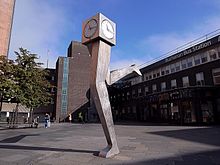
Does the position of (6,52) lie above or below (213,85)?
above

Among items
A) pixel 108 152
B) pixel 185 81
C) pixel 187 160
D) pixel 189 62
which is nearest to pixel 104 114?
pixel 108 152

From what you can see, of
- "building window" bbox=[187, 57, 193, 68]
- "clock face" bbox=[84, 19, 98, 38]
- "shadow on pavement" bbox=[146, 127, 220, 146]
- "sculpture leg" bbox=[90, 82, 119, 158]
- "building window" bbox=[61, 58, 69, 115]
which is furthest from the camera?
"building window" bbox=[61, 58, 69, 115]

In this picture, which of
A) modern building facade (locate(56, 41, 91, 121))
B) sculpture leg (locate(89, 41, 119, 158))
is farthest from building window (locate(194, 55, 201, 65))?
modern building facade (locate(56, 41, 91, 121))

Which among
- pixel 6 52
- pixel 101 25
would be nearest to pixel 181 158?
pixel 101 25

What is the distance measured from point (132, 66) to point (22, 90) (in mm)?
15027

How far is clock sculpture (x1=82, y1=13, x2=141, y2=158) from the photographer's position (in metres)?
6.74

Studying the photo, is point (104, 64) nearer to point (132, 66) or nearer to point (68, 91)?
point (132, 66)

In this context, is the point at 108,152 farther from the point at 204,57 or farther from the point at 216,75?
the point at 204,57

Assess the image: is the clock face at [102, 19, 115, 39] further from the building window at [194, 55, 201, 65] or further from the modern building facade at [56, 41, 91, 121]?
the modern building facade at [56, 41, 91, 121]

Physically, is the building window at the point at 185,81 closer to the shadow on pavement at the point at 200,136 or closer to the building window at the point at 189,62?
the building window at the point at 189,62

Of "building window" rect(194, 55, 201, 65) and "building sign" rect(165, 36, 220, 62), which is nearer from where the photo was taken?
"building sign" rect(165, 36, 220, 62)

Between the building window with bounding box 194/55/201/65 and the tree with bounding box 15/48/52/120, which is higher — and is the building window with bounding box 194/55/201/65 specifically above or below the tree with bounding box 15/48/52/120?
above

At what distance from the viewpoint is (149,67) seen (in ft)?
111

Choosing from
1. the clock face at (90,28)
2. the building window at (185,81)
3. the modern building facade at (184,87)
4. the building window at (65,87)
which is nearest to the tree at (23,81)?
the modern building facade at (184,87)
